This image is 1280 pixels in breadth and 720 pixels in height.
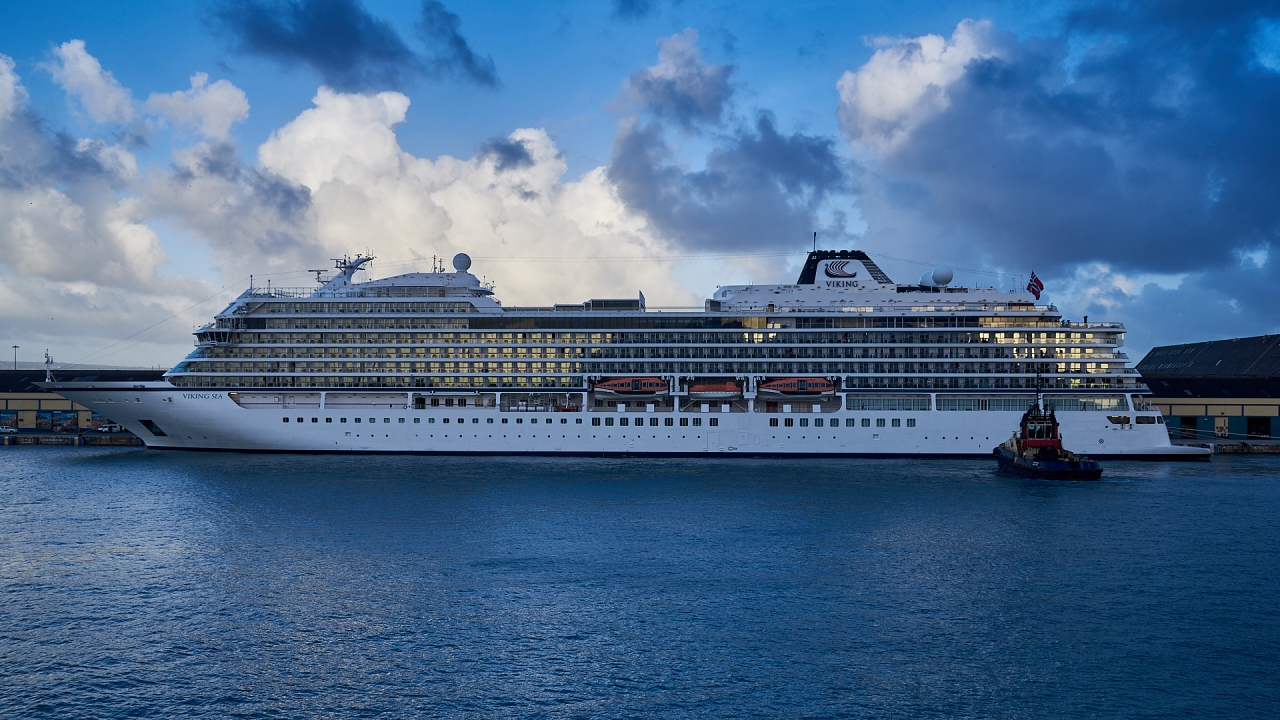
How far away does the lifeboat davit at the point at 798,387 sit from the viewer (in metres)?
58.1

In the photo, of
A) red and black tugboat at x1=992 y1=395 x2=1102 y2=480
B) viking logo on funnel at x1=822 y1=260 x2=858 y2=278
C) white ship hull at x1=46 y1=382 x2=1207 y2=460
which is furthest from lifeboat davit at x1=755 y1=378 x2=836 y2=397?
red and black tugboat at x1=992 y1=395 x2=1102 y2=480

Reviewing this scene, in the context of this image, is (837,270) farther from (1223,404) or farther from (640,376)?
(1223,404)

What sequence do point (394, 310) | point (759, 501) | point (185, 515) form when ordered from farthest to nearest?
point (394, 310) → point (759, 501) → point (185, 515)

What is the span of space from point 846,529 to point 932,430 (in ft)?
85.2

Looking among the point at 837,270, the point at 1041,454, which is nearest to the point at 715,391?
the point at 837,270

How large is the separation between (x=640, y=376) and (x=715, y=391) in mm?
5869

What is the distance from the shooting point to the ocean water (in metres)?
18.4

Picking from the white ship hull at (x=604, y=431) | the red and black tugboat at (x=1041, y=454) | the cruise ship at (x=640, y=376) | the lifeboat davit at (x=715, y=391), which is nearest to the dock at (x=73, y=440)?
the cruise ship at (x=640, y=376)

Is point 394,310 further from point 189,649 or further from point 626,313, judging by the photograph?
→ point 189,649

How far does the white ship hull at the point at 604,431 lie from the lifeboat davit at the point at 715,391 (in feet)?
4.72

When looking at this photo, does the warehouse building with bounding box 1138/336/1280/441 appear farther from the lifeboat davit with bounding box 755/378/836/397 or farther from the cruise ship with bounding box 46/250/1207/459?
the lifeboat davit with bounding box 755/378/836/397

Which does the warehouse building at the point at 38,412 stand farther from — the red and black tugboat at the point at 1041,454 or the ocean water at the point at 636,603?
the red and black tugboat at the point at 1041,454

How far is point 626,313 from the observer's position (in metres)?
61.5

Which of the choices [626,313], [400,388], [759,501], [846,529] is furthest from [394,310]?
[846,529]
